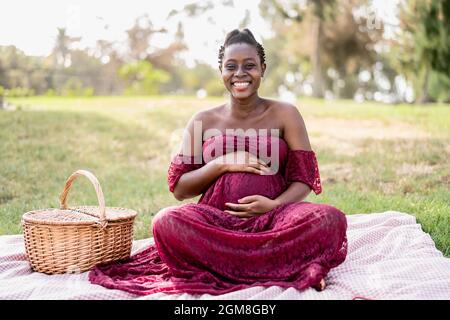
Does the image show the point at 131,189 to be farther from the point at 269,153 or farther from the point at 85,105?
the point at 85,105

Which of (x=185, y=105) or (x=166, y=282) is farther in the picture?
(x=185, y=105)

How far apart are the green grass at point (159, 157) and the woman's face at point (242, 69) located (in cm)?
196

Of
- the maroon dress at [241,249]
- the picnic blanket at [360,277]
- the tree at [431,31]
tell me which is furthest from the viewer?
the tree at [431,31]

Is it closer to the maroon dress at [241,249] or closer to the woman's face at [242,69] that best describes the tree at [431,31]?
the woman's face at [242,69]

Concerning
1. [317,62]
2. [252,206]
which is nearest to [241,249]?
[252,206]

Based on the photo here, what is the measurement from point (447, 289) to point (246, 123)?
1.60m

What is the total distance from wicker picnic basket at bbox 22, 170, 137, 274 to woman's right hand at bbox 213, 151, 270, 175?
0.76 meters

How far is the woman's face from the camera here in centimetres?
378

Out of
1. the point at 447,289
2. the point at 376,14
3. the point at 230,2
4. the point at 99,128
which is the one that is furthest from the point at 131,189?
the point at 230,2

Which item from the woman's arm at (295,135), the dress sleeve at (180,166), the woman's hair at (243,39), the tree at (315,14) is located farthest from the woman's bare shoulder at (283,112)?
the tree at (315,14)

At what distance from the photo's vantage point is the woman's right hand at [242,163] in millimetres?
3623

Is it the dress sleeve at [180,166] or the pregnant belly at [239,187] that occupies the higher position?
the dress sleeve at [180,166]

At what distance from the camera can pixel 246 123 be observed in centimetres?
392

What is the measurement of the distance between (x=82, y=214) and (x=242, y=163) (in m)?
1.18
